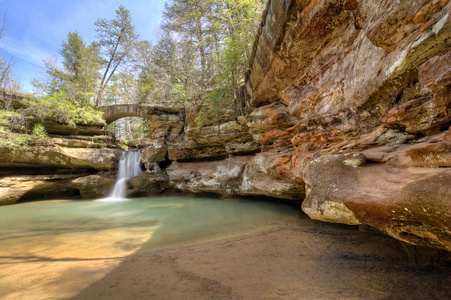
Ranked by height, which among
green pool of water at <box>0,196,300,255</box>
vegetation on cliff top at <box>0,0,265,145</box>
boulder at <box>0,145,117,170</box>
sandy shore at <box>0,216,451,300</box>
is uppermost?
vegetation on cliff top at <box>0,0,265,145</box>

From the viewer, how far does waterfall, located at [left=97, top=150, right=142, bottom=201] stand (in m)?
12.2

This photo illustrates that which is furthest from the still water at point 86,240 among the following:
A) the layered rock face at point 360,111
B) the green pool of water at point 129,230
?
the layered rock face at point 360,111

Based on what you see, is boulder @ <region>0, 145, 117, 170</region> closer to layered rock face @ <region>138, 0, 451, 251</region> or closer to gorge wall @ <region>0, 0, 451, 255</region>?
gorge wall @ <region>0, 0, 451, 255</region>

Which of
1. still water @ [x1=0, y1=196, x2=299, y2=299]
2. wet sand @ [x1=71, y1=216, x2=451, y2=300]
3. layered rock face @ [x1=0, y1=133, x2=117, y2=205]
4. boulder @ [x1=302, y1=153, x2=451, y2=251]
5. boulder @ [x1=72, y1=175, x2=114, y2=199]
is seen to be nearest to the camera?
boulder @ [x1=302, y1=153, x2=451, y2=251]

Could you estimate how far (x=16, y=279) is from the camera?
242cm

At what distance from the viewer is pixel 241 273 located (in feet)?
8.21

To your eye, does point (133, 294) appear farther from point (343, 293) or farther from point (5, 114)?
point (5, 114)

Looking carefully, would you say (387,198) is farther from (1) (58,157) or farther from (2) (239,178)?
(1) (58,157)

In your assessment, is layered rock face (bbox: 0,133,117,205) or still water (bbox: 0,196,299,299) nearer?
still water (bbox: 0,196,299,299)

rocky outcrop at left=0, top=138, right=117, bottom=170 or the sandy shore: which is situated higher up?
rocky outcrop at left=0, top=138, right=117, bottom=170

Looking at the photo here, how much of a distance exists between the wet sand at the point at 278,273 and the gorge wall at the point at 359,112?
0.53 metres

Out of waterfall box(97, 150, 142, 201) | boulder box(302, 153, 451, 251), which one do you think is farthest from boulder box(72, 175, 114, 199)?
boulder box(302, 153, 451, 251)

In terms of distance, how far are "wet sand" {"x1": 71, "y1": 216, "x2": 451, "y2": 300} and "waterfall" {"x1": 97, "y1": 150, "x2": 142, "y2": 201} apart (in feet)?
33.8

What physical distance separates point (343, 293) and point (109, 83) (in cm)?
2250
